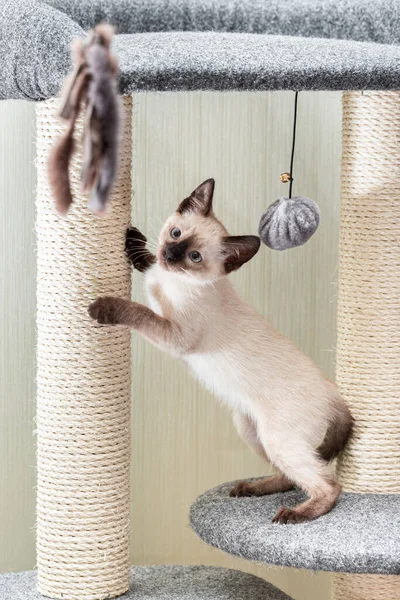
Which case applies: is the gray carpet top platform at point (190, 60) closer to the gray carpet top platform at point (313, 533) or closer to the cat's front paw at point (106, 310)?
the cat's front paw at point (106, 310)

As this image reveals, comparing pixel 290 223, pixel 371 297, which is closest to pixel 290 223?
pixel 290 223

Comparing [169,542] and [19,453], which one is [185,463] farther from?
[19,453]

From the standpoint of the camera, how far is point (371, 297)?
1.55 meters

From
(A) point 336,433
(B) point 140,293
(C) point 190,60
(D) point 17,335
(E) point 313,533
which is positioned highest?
(C) point 190,60

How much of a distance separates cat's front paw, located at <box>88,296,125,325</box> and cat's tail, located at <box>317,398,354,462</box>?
0.44 meters

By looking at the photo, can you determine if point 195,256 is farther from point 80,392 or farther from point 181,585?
point 181,585

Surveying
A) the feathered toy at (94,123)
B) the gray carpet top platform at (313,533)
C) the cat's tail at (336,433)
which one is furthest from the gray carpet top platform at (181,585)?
the feathered toy at (94,123)

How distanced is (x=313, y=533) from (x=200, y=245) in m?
0.48

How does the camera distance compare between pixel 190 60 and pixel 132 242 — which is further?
pixel 132 242

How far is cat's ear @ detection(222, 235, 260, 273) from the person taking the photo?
137 centimetres

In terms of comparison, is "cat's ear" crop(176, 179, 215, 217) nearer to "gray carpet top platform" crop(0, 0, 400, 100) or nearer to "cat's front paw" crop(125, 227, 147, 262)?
"cat's front paw" crop(125, 227, 147, 262)

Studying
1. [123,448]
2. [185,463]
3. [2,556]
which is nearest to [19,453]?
[2,556]

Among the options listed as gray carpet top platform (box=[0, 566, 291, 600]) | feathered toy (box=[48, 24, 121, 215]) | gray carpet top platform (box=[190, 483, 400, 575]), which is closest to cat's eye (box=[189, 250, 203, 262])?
gray carpet top platform (box=[190, 483, 400, 575])

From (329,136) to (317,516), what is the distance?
3.35ft
